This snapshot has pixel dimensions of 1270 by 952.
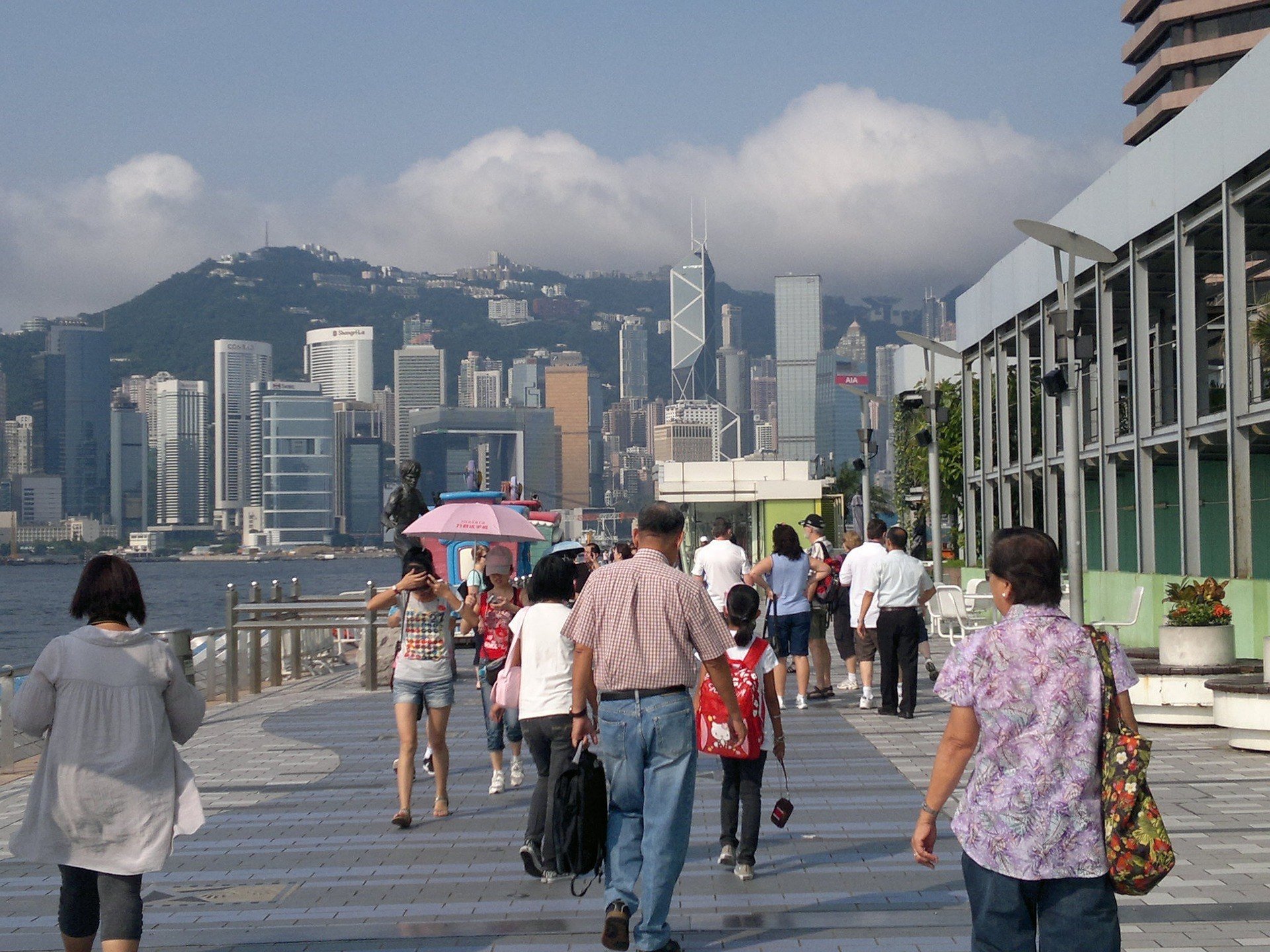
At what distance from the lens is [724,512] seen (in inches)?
1731

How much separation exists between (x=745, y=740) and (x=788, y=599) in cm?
684

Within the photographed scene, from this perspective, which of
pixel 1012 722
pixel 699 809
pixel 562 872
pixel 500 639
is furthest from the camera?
pixel 500 639

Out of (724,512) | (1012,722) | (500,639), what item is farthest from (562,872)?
(724,512)

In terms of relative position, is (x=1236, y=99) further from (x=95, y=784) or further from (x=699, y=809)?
(x=95, y=784)

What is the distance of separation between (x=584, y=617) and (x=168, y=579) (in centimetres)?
16043

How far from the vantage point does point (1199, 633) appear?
38.6 ft

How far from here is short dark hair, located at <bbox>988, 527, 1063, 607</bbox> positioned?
153 inches

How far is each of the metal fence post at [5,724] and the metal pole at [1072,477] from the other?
396 inches

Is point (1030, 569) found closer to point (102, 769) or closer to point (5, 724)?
point (102, 769)

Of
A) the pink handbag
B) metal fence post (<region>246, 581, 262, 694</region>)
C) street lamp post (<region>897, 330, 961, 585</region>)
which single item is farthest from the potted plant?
street lamp post (<region>897, 330, 961, 585</region>)

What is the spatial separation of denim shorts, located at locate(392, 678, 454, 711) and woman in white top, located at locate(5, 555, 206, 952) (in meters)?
3.53

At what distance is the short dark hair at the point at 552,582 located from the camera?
7.61 meters

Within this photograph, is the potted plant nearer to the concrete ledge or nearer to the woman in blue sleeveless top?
the concrete ledge

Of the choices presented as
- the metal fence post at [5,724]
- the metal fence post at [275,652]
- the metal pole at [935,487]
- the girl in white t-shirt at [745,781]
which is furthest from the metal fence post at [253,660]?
the metal pole at [935,487]
